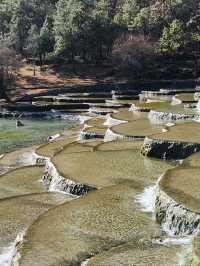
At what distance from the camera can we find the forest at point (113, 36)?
82.8 m

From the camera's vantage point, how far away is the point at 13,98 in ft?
222

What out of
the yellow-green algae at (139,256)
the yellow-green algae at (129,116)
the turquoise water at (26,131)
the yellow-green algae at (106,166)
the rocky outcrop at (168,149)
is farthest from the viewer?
the yellow-green algae at (129,116)

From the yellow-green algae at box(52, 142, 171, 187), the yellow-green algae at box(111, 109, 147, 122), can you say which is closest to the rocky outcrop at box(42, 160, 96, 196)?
the yellow-green algae at box(52, 142, 171, 187)

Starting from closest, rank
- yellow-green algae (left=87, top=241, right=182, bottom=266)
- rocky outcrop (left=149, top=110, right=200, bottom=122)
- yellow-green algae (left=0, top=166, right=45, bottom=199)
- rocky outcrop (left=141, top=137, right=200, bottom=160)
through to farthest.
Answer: yellow-green algae (left=87, top=241, right=182, bottom=266) → yellow-green algae (left=0, top=166, right=45, bottom=199) → rocky outcrop (left=141, top=137, right=200, bottom=160) → rocky outcrop (left=149, top=110, right=200, bottom=122)

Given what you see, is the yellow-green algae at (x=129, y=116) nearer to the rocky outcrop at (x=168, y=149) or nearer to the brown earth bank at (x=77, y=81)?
the rocky outcrop at (x=168, y=149)

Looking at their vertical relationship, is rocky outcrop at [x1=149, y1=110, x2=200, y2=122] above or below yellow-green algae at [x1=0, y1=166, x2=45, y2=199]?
above

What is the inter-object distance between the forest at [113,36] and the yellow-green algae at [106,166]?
5263 cm

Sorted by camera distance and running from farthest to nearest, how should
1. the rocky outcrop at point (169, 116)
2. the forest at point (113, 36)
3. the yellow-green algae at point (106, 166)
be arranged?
the forest at point (113, 36)
the rocky outcrop at point (169, 116)
the yellow-green algae at point (106, 166)

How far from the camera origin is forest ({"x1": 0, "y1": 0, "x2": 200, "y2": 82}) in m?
82.8

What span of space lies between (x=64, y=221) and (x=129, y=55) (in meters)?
62.9

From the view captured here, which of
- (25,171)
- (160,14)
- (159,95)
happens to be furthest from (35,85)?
(25,171)

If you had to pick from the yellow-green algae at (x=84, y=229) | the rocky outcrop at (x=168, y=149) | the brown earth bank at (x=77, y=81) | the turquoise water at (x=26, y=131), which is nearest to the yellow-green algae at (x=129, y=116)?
the turquoise water at (x=26, y=131)

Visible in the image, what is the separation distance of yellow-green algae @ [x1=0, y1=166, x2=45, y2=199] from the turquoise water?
30.1 ft

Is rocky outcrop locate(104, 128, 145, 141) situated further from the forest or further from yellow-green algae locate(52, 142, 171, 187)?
the forest
